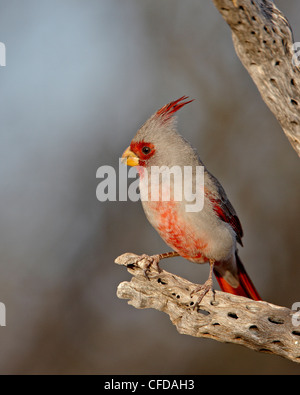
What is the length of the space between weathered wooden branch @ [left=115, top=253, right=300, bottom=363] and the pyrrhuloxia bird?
171mm

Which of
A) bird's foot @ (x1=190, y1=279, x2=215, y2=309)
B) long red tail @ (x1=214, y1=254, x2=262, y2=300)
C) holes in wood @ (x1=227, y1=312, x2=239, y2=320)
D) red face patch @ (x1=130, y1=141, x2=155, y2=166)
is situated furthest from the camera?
long red tail @ (x1=214, y1=254, x2=262, y2=300)

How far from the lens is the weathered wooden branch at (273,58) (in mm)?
2719

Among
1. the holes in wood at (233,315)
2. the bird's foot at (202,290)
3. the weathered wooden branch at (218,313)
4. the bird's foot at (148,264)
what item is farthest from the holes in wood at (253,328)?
the bird's foot at (148,264)

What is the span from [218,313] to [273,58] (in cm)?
155

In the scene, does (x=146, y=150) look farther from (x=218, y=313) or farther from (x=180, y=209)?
(x=218, y=313)

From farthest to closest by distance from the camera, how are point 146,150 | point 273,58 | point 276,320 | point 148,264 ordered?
1. point 146,150
2. point 148,264
3. point 276,320
4. point 273,58

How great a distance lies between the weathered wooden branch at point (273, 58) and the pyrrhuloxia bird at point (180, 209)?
73 centimetres

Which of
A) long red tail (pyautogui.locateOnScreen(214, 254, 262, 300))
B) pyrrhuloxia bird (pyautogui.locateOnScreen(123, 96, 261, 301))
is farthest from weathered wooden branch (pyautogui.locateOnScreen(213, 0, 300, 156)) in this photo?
long red tail (pyautogui.locateOnScreen(214, 254, 262, 300))

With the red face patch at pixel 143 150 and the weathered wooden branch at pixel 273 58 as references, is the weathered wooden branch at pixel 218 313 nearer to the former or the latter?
the red face patch at pixel 143 150

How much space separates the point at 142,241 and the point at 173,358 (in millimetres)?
1402

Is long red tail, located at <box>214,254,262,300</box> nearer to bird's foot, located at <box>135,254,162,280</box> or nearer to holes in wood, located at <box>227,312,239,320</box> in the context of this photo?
bird's foot, located at <box>135,254,162,280</box>

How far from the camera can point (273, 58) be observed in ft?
9.14

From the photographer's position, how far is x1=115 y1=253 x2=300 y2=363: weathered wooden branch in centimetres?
286

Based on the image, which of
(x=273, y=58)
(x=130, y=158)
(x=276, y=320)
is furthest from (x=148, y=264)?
(x=273, y=58)
